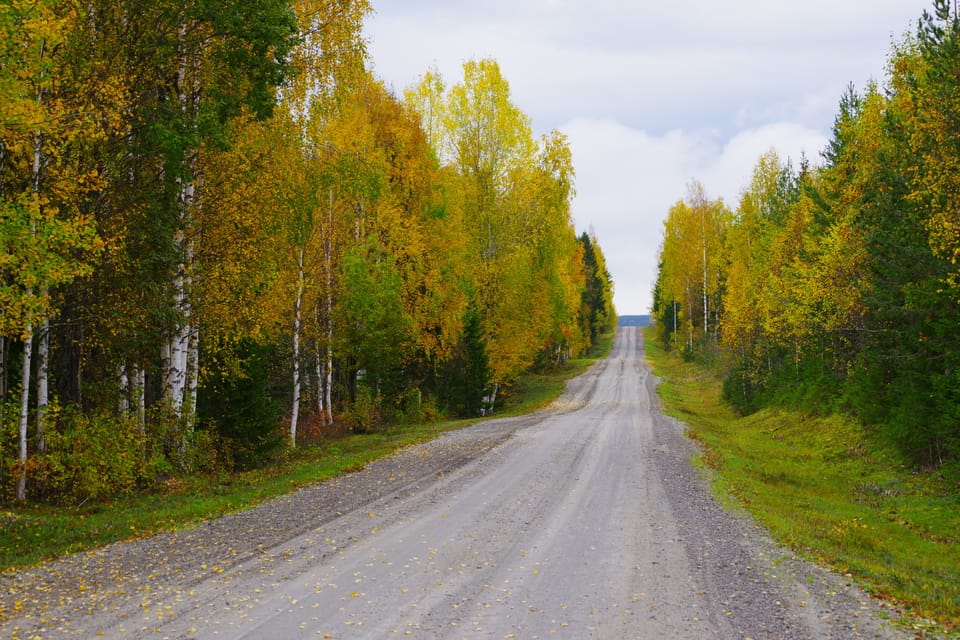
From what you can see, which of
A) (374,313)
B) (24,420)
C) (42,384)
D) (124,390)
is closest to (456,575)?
(24,420)

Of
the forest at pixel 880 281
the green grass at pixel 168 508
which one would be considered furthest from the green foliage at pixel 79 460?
the forest at pixel 880 281

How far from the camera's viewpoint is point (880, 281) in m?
17.6

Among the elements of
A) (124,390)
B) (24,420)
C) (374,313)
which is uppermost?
(374,313)

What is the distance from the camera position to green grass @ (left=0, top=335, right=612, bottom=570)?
32.2 ft

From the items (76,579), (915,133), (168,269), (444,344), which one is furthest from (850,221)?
(76,579)

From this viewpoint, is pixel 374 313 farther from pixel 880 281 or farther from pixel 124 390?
pixel 880 281

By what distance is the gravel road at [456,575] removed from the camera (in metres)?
6.60

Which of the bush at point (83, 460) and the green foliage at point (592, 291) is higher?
the green foliage at point (592, 291)

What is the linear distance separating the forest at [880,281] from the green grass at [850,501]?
97cm

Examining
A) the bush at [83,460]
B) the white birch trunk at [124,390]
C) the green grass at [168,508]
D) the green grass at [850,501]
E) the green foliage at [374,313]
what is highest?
the green foliage at [374,313]

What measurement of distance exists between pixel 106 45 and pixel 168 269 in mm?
4109

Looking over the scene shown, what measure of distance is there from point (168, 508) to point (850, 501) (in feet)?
48.2

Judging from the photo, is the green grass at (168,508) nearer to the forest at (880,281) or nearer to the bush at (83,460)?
the bush at (83,460)

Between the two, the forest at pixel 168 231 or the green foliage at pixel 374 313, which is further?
the green foliage at pixel 374 313
